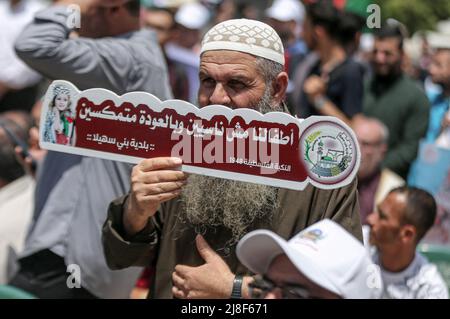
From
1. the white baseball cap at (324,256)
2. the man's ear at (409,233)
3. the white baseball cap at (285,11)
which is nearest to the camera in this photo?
the white baseball cap at (324,256)

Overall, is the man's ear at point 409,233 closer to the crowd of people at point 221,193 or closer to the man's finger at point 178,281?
the crowd of people at point 221,193

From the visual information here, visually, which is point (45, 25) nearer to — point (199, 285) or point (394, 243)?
point (199, 285)

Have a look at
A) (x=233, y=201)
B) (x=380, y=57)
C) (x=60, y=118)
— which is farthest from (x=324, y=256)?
(x=380, y=57)

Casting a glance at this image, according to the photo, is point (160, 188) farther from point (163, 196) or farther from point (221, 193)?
point (221, 193)

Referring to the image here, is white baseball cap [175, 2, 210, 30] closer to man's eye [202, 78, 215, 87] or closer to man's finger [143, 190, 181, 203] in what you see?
man's eye [202, 78, 215, 87]

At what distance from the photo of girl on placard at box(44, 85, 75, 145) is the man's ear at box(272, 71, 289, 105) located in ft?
1.83

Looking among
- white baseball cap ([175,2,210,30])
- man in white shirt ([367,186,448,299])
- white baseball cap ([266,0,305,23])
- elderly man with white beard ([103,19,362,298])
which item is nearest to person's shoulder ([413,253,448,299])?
man in white shirt ([367,186,448,299])

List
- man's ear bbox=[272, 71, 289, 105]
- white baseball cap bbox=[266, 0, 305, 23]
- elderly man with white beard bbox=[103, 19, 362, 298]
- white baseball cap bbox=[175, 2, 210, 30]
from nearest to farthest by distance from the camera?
elderly man with white beard bbox=[103, 19, 362, 298] < man's ear bbox=[272, 71, 289, 105] < white baseball cap bbox=[266, 0, 305, 23] < white baseball cap bbox=[175, 2, 210, 30]

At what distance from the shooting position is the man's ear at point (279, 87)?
268 cm

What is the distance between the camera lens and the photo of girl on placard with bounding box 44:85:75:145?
2.54m

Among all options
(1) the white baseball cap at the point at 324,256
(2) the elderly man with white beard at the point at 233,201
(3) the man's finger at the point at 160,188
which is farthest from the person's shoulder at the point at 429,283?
(3) the man's finger at the point at 160,188

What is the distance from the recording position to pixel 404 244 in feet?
12.8

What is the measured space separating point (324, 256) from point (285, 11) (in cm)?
651
